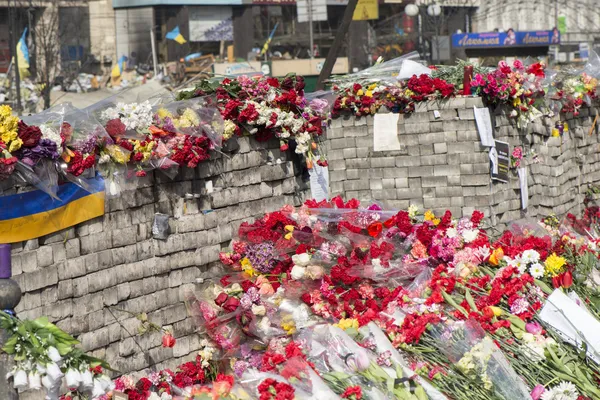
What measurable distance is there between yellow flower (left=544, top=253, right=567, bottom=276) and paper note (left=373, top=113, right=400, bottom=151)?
8.15ft

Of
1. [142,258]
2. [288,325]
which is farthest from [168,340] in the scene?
[288,325]

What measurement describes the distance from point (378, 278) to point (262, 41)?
30433 mm

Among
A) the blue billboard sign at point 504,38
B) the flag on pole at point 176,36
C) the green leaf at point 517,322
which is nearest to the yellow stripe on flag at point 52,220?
the green leaf at point 517,322

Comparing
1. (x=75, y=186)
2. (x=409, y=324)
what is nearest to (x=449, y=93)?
(x=409, y=324)

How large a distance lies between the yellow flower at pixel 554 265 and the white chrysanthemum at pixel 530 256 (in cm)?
7

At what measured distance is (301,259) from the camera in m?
5.77

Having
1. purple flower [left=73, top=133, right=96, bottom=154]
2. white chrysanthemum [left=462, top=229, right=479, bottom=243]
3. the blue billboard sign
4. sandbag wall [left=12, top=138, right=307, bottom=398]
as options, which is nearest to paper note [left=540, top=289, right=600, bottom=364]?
white chrysanthemum [left=462, top=229, right=479, bottom=243]

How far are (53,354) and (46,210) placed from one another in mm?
1721

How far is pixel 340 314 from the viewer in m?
5.51

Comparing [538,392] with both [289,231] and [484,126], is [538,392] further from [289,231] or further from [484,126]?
[484,126]

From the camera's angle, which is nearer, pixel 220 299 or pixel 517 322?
pixel 517 322

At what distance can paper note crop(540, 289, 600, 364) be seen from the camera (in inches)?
186

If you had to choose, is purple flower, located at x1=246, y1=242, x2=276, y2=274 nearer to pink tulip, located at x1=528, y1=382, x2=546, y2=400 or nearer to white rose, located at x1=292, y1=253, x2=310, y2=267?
white rose, located at x1=292, y1=253, x2=310, y2=267

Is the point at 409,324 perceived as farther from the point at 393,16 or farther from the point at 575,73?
the point at 393,16
